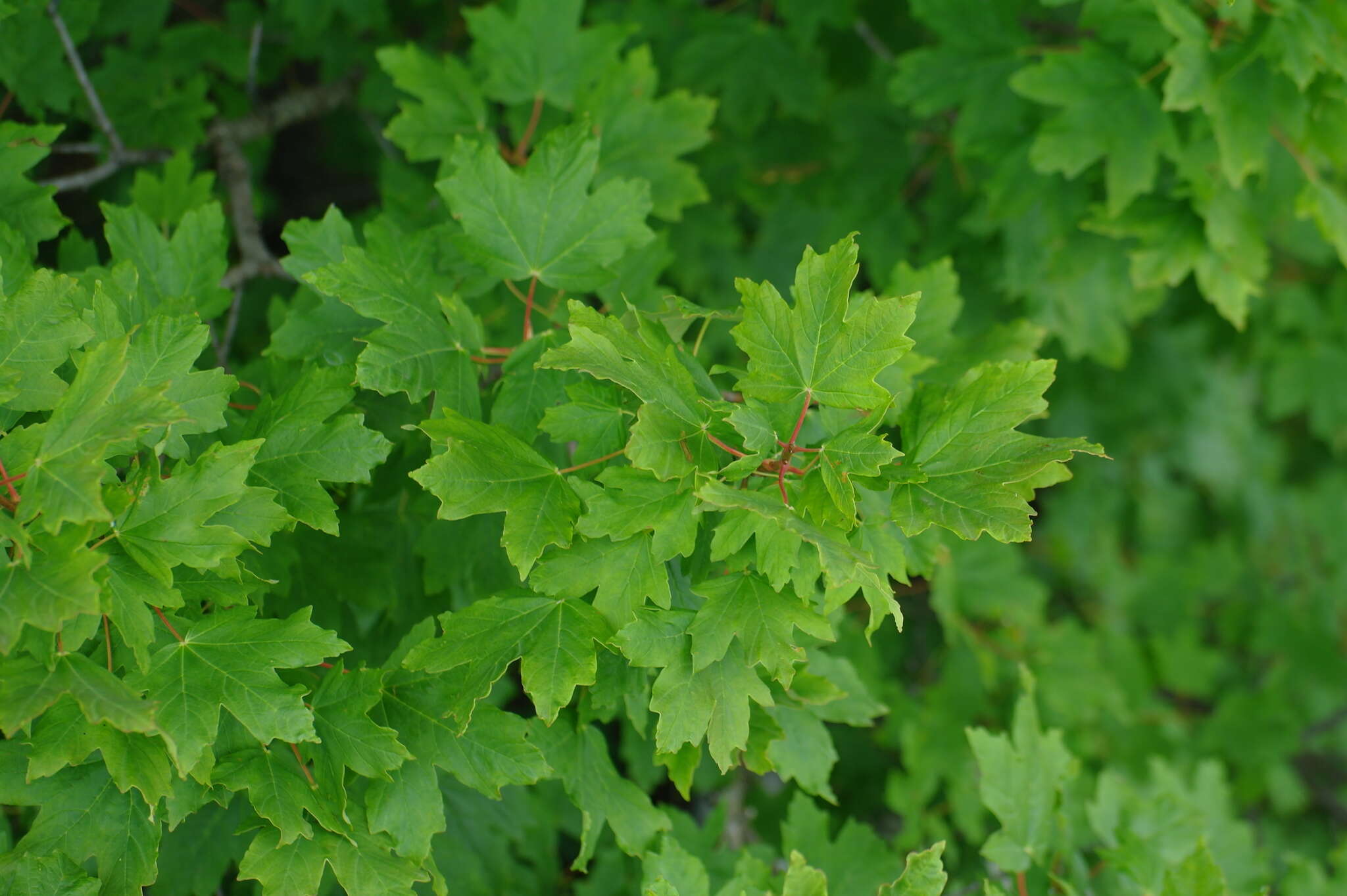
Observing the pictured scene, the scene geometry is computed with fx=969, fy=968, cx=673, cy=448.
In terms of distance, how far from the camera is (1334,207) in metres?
2.33

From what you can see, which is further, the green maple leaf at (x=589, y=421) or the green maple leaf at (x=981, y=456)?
the green maple leaf at (x=589, y=421)

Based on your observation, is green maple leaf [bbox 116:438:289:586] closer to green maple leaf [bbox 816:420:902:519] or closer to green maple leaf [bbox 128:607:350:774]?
green maple leaf [bbox 128:607:350:774]

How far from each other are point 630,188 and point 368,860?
1.23m

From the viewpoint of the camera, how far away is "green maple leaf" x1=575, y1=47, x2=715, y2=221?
2213 millimetres

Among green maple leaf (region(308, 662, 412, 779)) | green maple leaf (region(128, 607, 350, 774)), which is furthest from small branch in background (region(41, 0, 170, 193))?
green maple leaf (region(308, 662, 412, 779))

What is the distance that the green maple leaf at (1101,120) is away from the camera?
2205 millimetres

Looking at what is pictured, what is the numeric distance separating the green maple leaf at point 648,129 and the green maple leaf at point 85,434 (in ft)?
3.95

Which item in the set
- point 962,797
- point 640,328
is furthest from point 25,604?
point 962,797

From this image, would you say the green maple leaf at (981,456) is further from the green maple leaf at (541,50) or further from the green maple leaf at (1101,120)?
the green maple leaf at (541,50)

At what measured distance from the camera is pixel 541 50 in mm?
2271

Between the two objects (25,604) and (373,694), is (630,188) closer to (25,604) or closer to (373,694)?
(373,694)

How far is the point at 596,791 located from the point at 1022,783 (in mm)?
914

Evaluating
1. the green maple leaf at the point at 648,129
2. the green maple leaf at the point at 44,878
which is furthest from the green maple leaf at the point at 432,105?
the green maple leaf at the point at 44,878

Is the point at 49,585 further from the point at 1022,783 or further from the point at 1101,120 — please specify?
the point at 1101,120
